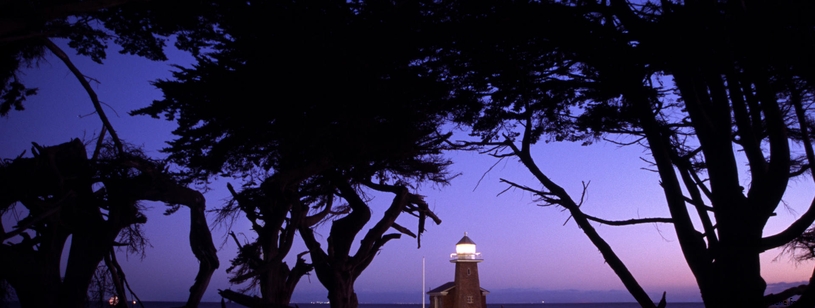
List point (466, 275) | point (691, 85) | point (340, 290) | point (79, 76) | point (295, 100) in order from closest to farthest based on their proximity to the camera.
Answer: point (691, 85), point (79, 76), point (295, 100), point (340, 290), point (466, 275)

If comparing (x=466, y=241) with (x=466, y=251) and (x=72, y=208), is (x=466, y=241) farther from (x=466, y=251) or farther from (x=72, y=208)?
(x=72, y=208)

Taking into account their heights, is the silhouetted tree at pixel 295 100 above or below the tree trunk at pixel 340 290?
above

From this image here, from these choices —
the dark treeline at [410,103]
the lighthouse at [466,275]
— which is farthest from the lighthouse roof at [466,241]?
the dark treeline at [410,103]

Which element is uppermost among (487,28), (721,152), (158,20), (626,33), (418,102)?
(158,20)

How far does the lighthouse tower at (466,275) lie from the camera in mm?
25344

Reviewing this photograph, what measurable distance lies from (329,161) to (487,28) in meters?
3.83

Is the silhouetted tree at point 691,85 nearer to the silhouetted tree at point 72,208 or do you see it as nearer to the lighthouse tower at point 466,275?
the silhouetted tree at point 72,208

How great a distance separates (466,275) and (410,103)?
20.2 meters

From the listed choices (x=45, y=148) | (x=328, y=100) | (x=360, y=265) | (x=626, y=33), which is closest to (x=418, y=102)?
(x=328, y=100)

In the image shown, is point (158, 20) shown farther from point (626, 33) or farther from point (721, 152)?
point (721, 152)

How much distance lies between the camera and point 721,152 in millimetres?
2395

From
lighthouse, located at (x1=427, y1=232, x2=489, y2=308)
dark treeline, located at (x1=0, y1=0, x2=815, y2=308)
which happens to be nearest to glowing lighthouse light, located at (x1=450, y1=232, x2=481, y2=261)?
lighthouse, located at (x1=427, y1=232, x2=489, y2=308)

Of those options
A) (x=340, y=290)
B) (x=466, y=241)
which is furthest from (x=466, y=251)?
(x=340, y=290)

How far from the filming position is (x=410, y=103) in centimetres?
618
